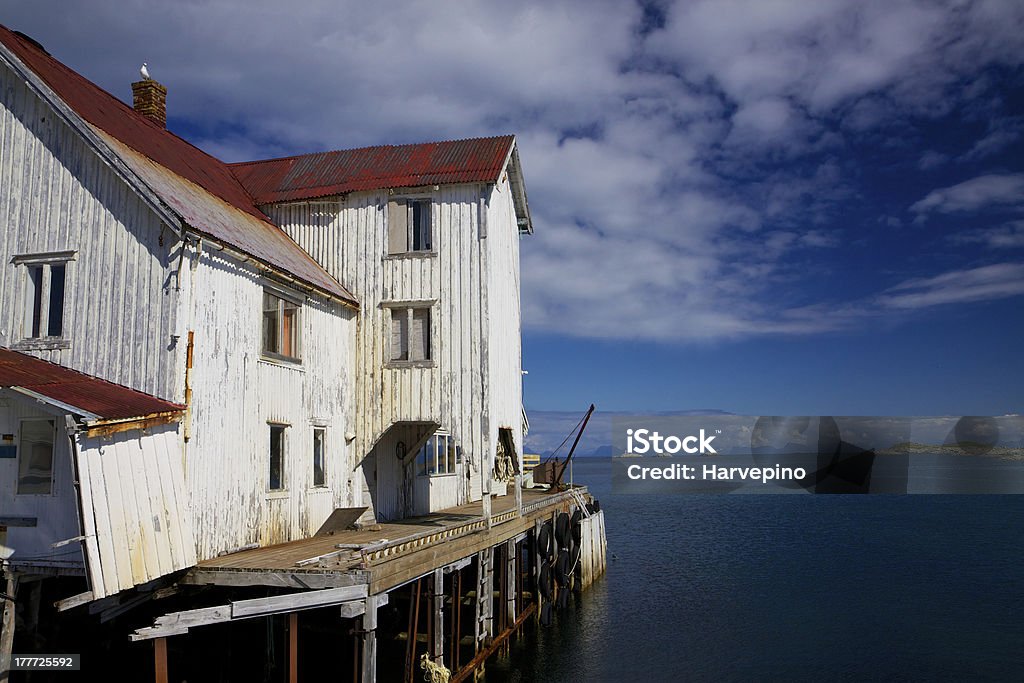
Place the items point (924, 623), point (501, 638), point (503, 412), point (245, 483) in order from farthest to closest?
1. point (924, 623)
2. point (503, 412)
3. point (501, 638)
4. point (245, 483)

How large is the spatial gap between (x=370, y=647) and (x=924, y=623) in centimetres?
2391

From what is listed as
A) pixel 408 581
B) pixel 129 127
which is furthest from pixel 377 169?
pixel 408 581

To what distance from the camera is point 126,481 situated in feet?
46.1

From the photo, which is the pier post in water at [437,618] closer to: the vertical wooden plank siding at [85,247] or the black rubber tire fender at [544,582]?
the vertical wooden plank siding at [85,247]

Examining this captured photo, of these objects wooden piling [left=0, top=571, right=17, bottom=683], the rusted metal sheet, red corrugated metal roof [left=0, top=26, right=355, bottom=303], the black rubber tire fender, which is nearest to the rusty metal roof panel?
red corrugated metal roof [left=0, top=26, right=355, bottom=303]

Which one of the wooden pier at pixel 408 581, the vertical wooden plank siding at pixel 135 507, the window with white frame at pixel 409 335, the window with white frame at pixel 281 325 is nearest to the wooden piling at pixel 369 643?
the wooden pier at pixel 408 581

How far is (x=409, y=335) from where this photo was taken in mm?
22750

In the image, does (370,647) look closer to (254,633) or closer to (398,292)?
(254,633)

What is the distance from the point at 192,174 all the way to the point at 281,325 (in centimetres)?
554

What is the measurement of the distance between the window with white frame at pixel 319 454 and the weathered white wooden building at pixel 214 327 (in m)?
0.06

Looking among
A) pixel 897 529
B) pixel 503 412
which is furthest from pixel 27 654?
pixel 897 529

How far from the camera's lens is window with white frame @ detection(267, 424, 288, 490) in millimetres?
18641

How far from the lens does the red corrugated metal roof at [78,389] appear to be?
14008mm

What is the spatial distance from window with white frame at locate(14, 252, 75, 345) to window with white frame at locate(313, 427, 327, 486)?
20.8ft
